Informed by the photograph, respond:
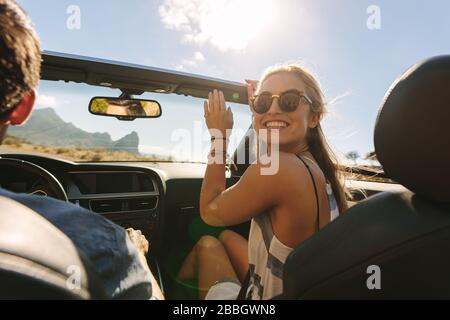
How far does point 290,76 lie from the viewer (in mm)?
2447

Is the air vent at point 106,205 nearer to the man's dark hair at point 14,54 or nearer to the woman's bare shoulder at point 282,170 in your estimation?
the woman's bare shoulder at point 282,170

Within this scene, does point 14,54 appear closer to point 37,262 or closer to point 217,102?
point 37,262

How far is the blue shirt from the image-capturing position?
3.28ft

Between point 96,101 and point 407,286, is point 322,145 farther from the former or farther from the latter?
point 96,101

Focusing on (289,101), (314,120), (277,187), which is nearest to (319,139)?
(314,120)

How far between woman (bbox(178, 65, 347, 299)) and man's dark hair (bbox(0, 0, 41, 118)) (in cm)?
115

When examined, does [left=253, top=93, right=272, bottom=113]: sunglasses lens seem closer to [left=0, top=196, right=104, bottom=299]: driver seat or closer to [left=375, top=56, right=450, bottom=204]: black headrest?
[left=375, top=56, right=450, bottom=204]: black headrest

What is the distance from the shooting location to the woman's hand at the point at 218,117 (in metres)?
2.32

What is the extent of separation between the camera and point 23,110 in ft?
3.82

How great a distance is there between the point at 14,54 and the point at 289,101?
1604 mm

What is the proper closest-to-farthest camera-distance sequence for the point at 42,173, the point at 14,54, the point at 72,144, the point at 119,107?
the point at 14,54 → the point at 42,173 → the point at 119,107 → the point at 72,144

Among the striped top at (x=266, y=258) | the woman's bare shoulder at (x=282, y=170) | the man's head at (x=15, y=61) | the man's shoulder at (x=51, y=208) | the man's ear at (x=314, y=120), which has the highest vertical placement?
the man's head at (x=15, y=61)

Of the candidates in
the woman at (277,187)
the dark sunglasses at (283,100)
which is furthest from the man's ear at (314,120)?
the dark sunglasses at (283,100)

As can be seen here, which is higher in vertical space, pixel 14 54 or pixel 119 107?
pixel 14 54
